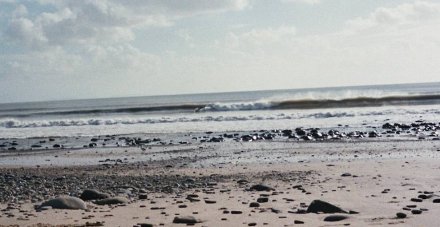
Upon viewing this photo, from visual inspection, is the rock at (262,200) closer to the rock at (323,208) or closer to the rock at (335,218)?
the rock at (323,208)

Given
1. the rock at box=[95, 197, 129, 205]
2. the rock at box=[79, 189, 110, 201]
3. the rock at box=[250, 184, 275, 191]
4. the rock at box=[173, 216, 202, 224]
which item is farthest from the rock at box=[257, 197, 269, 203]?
the rock at box=[79, 189, 110, 201]

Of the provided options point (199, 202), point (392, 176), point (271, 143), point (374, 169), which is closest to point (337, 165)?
point (374, 169)

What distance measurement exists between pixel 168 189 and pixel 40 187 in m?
2.83

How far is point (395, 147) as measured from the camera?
16.2 m

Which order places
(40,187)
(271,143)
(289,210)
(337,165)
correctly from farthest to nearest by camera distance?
(271,143) → (337,165) → (40,187) → (289,210)

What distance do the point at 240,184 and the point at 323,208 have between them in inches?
129

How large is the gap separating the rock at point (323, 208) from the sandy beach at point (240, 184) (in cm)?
5

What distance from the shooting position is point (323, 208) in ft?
24.7

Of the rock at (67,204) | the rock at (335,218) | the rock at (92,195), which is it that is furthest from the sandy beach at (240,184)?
the rock at (92,195)

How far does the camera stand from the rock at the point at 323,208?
24.6 feet

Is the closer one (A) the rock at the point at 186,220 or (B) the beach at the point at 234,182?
(A) the rock at the point at 186,220

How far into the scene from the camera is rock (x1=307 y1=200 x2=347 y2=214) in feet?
24.6

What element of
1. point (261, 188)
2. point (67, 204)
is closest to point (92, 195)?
point (67, 204)

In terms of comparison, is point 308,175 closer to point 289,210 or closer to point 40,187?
→ point 289,210
